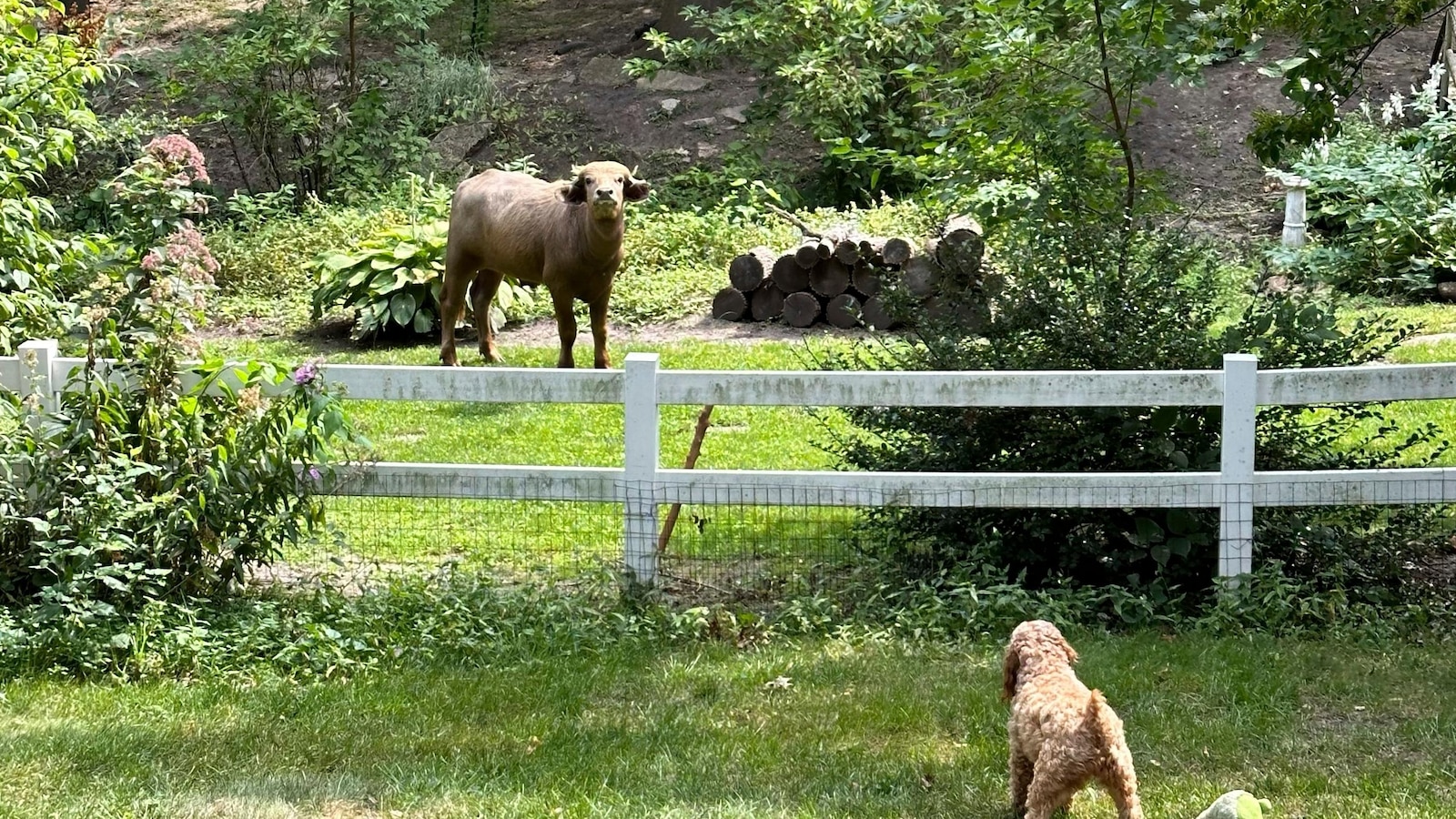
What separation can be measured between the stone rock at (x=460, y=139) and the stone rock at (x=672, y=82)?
2487mm

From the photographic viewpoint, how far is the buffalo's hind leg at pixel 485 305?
12930mm

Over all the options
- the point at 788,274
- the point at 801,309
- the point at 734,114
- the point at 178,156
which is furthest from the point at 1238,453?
the point at 734,114

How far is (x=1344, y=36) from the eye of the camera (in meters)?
7.47

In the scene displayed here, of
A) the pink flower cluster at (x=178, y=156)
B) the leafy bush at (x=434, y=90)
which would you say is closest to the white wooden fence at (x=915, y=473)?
the pink flower cluster at (x=178, y=156)

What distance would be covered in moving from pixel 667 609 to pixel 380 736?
163 cm

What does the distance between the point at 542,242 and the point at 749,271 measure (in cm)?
271

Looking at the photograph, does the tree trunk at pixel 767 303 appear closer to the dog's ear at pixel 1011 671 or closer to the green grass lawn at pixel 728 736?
the green grass lawn at pixel 728 736

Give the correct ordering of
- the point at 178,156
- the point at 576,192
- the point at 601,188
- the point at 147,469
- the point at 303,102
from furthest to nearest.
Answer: the point at 303,102 → the point at 576,192 → the point at 601,188 → the point at 178,156 → the point at 147,469

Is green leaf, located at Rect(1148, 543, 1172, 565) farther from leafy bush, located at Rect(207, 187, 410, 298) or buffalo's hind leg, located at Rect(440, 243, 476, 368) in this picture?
leafy bush, located at Rect(207, 187, 410, 298)

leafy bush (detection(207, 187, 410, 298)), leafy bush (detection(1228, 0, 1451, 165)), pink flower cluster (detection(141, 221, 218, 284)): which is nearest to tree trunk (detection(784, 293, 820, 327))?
leafy bush (detection(207, 187, 410, 298))

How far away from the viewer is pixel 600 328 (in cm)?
1210

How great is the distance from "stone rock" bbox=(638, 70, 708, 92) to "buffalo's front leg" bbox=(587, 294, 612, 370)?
11167 millimetres

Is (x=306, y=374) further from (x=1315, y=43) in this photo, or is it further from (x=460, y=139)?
(x=460, y=139)

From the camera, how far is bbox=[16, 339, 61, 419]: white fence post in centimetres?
697
